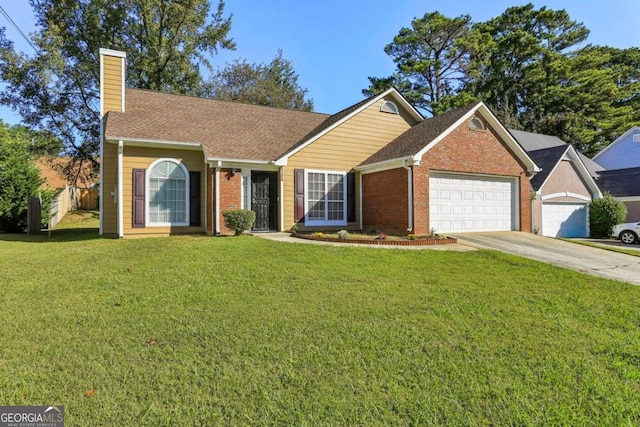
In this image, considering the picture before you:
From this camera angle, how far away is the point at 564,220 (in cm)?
1898

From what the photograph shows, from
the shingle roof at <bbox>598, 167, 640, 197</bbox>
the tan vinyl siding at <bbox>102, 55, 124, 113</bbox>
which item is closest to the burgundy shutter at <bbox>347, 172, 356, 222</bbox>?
the tan vinyl siding at <bbox>102, 55, 124, 113</bbox>

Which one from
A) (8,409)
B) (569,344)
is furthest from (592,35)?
(8,409)

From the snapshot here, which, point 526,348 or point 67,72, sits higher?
point 67,72

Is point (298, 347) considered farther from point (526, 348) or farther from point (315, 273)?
point (315, 273)

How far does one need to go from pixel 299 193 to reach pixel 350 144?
309 cm

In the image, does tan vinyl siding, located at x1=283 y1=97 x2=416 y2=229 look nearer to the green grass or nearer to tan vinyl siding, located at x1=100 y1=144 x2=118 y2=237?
tan vinyl siding, located at x1=100 y1=144 x2=118 y2=237

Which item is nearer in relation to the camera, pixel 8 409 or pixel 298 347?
pixel 8 409

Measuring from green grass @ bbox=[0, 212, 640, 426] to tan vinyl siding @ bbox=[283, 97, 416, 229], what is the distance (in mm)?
6696

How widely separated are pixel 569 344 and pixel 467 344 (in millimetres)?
1270

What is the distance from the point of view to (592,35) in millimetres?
36844

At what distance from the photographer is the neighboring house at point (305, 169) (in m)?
12.3

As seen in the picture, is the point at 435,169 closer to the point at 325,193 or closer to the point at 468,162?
the point at 468,162

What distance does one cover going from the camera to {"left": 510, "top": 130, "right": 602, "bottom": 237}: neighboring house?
18.2 metres

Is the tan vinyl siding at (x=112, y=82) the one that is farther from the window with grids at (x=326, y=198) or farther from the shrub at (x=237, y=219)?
the window with grids at (x=326, y=198)
